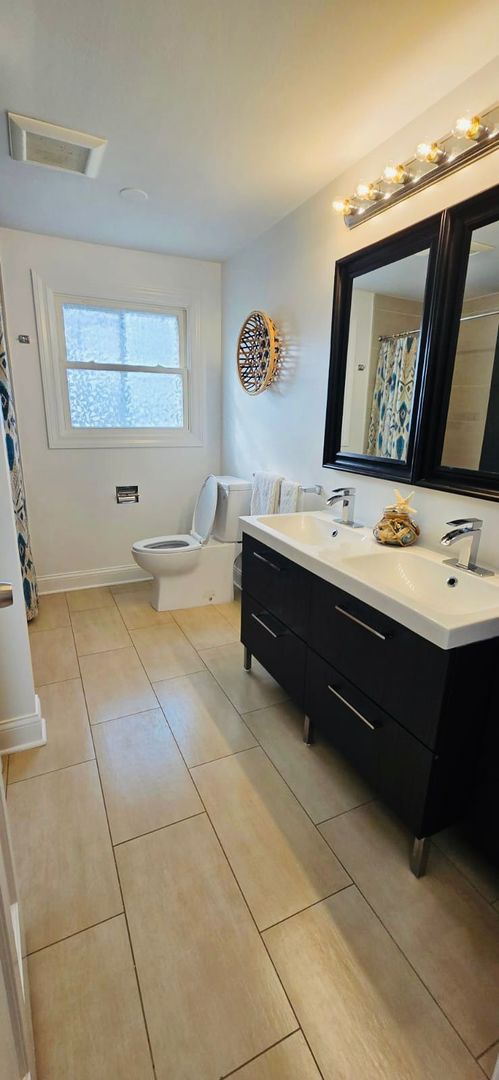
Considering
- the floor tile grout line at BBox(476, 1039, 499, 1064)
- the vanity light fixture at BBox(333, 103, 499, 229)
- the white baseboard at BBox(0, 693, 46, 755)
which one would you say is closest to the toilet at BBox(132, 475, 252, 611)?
the white baseboard at BBox(0, 693, 46, 755)

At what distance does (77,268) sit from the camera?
2.91m

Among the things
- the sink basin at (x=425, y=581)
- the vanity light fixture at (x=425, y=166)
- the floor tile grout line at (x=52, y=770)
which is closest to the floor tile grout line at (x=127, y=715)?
the floor tile grout line at (x=52, y=770)

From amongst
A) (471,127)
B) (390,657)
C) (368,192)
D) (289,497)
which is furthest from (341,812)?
(368,192)

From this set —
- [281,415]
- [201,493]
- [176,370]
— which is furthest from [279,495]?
[176,370]

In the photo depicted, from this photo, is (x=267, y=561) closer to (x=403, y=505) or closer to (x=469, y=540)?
(x=403, y=505)

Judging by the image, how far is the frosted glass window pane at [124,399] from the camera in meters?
3.13

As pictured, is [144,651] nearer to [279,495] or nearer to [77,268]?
[279,495]

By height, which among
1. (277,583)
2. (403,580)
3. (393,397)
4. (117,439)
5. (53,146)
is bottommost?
(277,583)

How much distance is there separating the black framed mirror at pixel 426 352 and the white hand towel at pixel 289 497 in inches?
14.6

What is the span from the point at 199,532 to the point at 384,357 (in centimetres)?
177

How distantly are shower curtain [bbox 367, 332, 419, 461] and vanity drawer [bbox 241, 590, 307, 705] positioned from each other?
0.85m

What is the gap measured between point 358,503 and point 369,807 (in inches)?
47.6

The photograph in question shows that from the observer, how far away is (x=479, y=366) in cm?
147

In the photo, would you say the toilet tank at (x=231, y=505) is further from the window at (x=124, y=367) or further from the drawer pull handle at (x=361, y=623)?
the drawer pull handle at (x=361, y=623)
